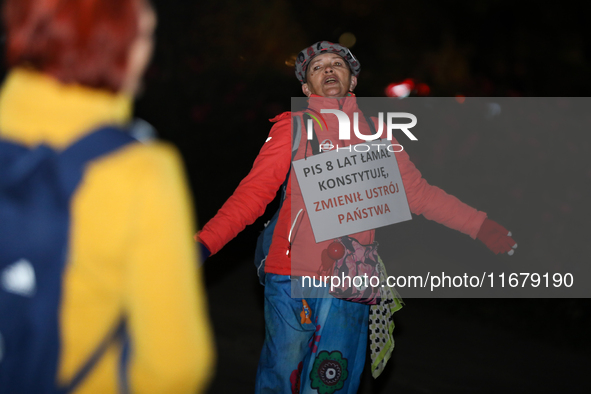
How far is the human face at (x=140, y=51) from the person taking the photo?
50.9 inches

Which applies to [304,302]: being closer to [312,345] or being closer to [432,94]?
[312,345]

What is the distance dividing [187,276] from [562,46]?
7174 mm

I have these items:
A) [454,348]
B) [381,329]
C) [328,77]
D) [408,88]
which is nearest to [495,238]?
[381,329]

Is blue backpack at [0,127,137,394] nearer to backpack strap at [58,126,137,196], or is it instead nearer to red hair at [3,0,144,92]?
backpack strap at [58,126,137,196]

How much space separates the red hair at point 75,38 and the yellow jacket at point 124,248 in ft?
0.10

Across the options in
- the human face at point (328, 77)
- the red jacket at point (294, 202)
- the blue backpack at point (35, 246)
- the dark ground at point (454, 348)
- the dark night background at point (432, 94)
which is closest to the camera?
the blue backpack at point (35, 246)

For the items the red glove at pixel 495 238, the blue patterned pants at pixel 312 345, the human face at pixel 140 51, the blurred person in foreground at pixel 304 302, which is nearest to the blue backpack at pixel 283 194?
the blurred person in foreground at pixel 304 302

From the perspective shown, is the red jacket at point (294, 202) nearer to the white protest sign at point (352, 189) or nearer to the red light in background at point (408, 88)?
the white protest sign at point (352, 189)

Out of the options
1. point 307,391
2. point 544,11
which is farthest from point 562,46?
point 307,391

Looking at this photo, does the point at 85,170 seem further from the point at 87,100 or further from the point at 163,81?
the point at 163,81

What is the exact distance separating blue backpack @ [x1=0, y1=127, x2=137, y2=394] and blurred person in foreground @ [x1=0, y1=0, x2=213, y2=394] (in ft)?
0.06

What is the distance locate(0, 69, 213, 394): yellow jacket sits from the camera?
122 cm

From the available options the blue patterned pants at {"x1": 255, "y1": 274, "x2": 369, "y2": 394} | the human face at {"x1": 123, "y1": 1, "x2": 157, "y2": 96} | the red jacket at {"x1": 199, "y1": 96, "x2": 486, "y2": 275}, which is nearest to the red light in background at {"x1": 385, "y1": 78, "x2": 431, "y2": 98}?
the red jacket at {"x1": 199, "y1": 96, "x2": 486, "y2": 275}

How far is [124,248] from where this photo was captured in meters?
1.24
